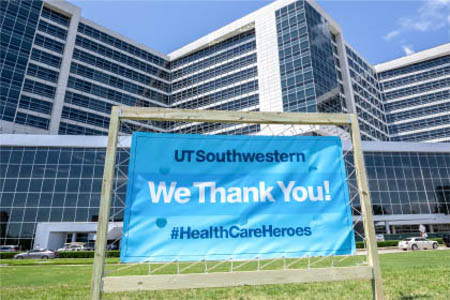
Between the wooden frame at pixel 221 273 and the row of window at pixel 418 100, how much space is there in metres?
84.4

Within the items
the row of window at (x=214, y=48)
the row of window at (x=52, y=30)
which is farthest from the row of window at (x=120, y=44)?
the row of window at (x=214, y=48)

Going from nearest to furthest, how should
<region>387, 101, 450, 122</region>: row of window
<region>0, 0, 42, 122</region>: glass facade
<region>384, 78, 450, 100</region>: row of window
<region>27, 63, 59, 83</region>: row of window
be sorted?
1. <region>0, 0, 42, 122</region>: glass facade
2. <region>27, 63, 59, 83</region>: row of window
3. <region>387, 101, 450, 122</region>: row of window
4. <region>384, 78, 450, 100</region>: row of window

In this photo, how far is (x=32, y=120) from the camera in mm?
47844

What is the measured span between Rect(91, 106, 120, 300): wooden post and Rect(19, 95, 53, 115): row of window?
54.5 meters

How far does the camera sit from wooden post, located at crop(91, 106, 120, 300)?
3391 millimetres

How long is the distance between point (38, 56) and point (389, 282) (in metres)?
62.6

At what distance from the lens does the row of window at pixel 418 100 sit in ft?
228

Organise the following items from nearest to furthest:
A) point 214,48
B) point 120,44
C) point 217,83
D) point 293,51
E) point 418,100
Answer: point 293,51, point 217,83, point 120,44, point 214,48, point 418,100

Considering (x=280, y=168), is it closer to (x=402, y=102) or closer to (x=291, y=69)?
(x=291, y=69)

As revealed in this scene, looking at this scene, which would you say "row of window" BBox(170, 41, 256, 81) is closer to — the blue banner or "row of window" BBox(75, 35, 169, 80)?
"row of window" BBox(75, 35, 169, 80)

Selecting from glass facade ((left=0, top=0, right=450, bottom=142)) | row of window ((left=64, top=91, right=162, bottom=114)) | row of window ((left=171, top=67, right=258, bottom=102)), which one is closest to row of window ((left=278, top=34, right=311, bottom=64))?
glass facade ((left=0, top=0, right=450, bottom=142))

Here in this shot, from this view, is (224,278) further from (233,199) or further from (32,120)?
(32,120)

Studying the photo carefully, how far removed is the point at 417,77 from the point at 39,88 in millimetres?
89956

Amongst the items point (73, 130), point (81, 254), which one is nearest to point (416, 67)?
point (73, 130)
